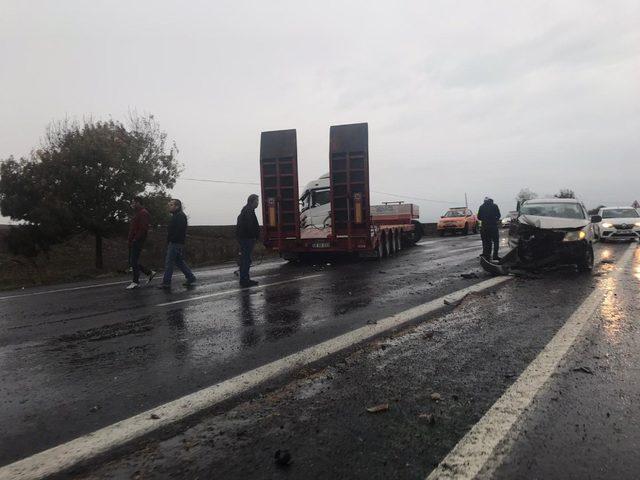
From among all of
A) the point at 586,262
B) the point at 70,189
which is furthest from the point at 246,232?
the point at 70,189

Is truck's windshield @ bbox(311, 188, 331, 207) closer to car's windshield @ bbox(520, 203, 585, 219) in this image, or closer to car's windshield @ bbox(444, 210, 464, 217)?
car's windshield @ bbox(520, 203, 585, 219)

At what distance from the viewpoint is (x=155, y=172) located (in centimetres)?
2898

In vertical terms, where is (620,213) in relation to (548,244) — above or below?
above

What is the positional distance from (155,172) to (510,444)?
1144 inches

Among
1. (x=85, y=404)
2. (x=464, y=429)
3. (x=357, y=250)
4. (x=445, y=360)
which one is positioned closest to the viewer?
(x=464, y=429)

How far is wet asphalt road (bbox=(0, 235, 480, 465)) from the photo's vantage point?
3.38m

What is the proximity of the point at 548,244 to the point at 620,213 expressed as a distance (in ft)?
44.5

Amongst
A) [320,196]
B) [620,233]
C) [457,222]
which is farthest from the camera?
[457,222]

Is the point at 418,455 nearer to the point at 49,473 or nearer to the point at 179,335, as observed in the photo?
the point at 49,473

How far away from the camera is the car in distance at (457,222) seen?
3217 cm

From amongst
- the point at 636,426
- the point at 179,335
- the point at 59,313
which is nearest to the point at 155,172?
the point at 59,313

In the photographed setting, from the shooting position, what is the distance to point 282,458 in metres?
2.53

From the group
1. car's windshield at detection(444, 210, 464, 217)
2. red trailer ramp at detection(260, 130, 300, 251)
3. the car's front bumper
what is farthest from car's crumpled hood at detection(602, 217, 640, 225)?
red trailer ramp at detection(260, 130, 300, 251)

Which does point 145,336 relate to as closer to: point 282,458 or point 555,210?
point 282,458
